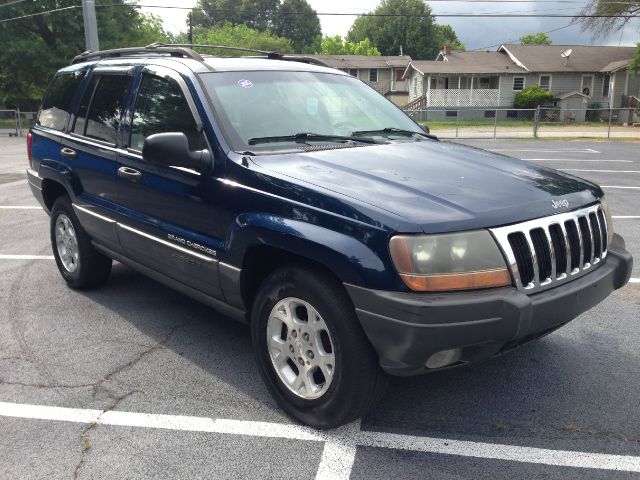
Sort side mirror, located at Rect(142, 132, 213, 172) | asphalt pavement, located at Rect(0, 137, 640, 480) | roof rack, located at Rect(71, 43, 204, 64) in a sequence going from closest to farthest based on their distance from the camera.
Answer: asphalt pavement, located at Rect(0, 137, 640, 480) → side mirror, located at Rect(142, 132, 213, 172) → roof rack, located at Rect(71, 43, 204, 64)

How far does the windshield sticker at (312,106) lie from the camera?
4.02m

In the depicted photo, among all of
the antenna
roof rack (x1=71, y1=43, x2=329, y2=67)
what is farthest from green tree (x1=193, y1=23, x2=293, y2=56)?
roof rack (x1=71, y1=43, x2=329, y2=67)

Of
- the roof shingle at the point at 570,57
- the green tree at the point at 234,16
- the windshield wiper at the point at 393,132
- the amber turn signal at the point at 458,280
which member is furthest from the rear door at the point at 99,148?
the green tree at the point at 234,16

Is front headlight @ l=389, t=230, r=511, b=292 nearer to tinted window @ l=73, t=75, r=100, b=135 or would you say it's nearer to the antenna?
tinted window @ l=73, t=75, r=100, b=135

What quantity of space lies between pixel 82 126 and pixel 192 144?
67.1 inches

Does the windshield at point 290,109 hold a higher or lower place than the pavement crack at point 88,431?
higher

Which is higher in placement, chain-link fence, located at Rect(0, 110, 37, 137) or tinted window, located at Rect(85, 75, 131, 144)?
tinted window, located at Rect(85, 75, 131, 144)

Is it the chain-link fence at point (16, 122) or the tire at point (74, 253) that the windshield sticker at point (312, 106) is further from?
the chain-link fence at point (16, 122)

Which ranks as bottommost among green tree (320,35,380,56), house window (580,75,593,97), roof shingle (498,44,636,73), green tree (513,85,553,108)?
green tree (513,85,553,108)

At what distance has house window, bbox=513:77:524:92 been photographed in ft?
159

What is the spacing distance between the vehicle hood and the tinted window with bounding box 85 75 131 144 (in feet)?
5.39

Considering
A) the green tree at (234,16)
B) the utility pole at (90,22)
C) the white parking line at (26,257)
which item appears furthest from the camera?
the green tree at (234,16)

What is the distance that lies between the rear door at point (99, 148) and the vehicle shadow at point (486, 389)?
0.90 m

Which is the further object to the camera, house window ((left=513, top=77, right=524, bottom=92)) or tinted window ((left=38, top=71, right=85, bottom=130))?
house window ((left=513, top=77, right=524, bottom=92))
